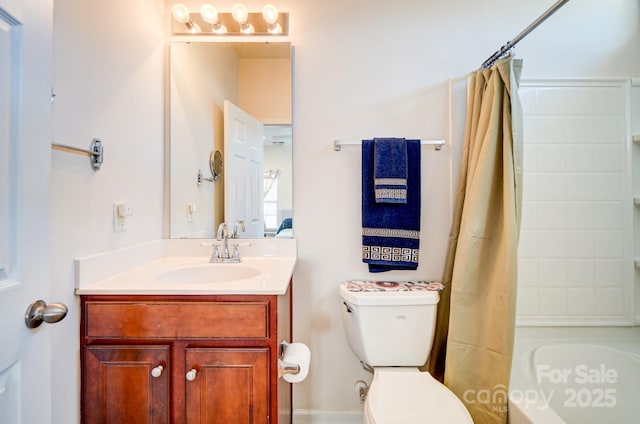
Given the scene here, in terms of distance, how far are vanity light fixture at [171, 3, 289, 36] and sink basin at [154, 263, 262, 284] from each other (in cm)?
122

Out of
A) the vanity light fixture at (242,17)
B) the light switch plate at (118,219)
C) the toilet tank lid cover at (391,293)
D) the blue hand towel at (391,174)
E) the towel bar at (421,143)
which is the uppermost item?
the vanity light fixture at (242,17)

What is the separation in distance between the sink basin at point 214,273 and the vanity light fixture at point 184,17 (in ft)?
4.06

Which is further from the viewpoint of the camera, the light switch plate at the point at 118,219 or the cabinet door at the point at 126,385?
the light switch plate at the point at 118,219

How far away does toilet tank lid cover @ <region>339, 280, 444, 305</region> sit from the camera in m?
1.32

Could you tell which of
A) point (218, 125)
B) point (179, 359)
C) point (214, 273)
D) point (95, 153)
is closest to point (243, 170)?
point (218, 125)

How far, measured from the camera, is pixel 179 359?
965 mm

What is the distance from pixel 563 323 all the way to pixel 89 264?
2.20 meters

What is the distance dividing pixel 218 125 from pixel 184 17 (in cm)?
57

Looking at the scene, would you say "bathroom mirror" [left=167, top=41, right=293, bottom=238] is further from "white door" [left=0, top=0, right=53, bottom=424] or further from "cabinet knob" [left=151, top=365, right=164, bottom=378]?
"white door" [left=0, top=0, right=53, bottom=424]

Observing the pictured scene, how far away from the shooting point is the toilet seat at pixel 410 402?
3.27 ft

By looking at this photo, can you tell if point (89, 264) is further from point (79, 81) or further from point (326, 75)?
point (326, 75)

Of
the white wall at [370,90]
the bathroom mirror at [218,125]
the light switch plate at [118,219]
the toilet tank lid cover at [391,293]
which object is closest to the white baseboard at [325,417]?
the white wall at [370,90]

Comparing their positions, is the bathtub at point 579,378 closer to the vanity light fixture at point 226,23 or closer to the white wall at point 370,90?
the white wall at point 370,90

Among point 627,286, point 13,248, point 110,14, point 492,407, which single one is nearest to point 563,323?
point 627,286
